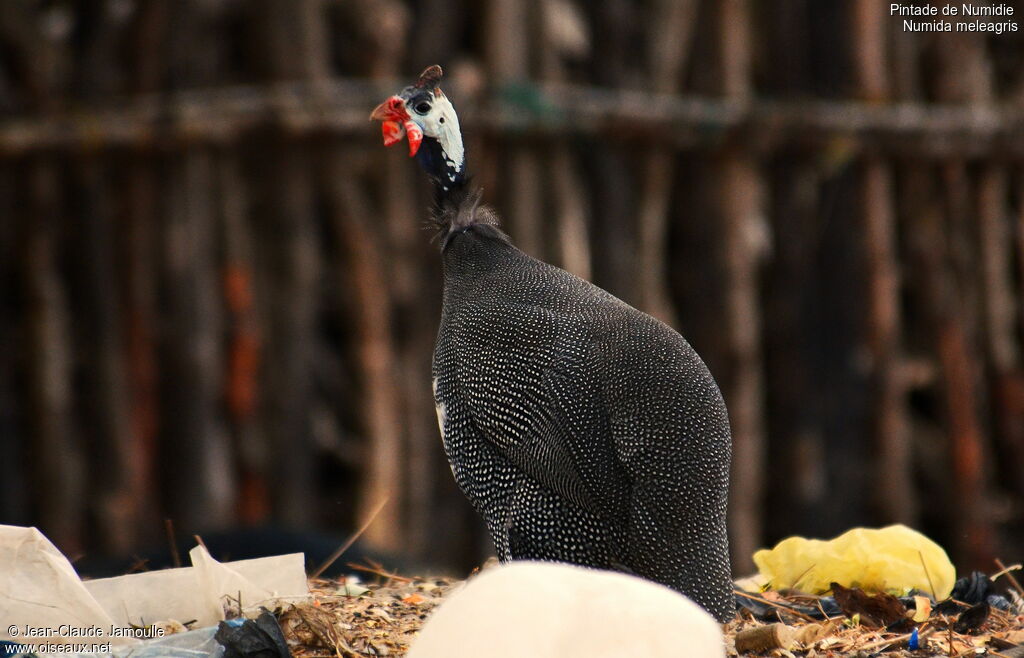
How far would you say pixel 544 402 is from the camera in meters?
3.73

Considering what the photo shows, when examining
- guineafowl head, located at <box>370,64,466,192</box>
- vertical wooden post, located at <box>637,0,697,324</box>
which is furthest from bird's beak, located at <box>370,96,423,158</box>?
vertical wooden post, located at <box>637,0,697,324</box>

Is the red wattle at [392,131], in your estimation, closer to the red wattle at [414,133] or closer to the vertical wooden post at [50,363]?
the red wattle at [414,133]

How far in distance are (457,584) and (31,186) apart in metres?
3.51

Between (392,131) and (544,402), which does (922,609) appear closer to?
(544,402)

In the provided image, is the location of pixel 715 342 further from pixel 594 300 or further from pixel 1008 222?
pixel 594 300

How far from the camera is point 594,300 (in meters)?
4.03

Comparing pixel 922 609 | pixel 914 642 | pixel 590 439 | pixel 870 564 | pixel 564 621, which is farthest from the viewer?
pixel 870 564

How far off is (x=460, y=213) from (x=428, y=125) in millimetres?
281

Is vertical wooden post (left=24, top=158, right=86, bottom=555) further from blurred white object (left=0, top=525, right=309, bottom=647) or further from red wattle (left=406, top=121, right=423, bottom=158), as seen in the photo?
blurred white object (left=0, top=525, right=309, bottom=647)

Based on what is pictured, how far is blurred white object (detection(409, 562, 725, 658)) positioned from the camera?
254 centimetres

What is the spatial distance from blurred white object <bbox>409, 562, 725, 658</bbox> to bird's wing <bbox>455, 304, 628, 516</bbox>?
3.20 ft

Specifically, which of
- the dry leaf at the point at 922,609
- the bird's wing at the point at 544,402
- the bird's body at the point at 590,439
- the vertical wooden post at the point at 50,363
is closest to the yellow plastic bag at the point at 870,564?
the dry leaf at the point at 922,609

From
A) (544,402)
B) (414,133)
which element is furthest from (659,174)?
(544,402)

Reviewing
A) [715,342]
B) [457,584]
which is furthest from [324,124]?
[457,584]
